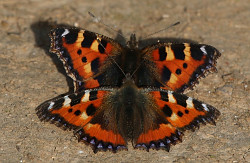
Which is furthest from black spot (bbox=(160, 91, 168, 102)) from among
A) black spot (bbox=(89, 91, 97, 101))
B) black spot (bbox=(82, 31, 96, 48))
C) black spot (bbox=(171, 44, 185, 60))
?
black spot (bbox=(82, 31, 96, 48))

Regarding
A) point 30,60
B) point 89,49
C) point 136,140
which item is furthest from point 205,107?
point 30,60

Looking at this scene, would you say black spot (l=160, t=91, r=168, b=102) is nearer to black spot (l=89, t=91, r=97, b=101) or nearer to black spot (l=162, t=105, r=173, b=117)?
black spot (l=162, t=105, r=173, b=117)

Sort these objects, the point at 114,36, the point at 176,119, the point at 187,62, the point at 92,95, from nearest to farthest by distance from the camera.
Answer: the point at 176,119
the point at 92,95
the point at 187,62
the point at 114,36

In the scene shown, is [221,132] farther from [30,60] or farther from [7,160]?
[30,60]

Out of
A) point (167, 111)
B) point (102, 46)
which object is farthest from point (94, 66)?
point (167, 111)

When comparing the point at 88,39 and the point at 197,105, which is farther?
the point at 88,39

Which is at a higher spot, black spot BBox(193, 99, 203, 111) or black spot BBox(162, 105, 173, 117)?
black spot BBox(193, 99, 203, 111)

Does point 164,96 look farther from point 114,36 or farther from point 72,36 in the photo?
point 114,36
